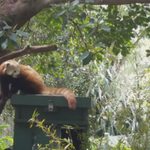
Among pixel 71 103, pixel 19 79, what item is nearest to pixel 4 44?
pixel 71 103

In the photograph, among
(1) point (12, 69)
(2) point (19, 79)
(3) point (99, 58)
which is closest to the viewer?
(3) point (99, 58)

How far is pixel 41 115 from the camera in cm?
189

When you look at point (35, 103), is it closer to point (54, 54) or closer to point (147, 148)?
point (147, 148)

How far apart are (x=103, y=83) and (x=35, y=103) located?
3.65 m

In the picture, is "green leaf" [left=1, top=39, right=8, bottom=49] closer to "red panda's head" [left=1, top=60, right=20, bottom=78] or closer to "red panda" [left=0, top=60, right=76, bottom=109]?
"red panda" [left=0, top=60, right=76, bottom=109]

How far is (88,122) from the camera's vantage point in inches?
73.8

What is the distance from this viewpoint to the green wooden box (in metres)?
1.87

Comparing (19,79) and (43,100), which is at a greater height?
(19,79)

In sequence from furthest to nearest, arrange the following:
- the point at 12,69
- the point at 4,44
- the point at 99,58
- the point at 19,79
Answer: the point at 19,79 → the point at 12,69 → the point at 99,58 → the point at 4,44

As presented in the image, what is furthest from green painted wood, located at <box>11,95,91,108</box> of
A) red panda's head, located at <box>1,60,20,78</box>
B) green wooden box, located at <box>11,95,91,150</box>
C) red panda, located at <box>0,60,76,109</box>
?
red panda's head, located at <box>1,60,20,78</box>

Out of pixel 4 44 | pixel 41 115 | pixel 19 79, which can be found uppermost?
pixel 19 79

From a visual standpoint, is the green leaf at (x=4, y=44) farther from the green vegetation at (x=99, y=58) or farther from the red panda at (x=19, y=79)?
the red panda at (x=19, y=79)

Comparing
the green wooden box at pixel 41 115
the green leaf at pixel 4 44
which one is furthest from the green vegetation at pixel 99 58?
the green wooden box at pixel 41 115

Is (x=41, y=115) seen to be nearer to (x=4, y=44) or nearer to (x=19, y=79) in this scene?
(x=4, y=44)
